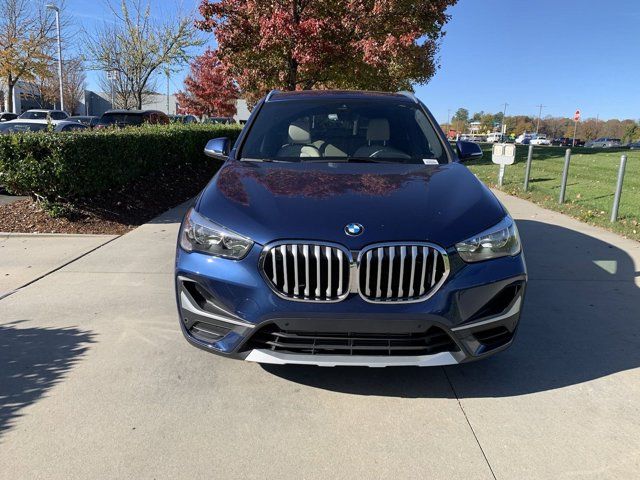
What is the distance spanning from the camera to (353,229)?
275cm

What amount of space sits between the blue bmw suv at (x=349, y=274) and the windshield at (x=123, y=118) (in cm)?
1216

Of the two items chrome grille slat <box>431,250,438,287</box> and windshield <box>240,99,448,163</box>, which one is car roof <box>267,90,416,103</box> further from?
chrome grille slat <box>431,250,438,287</box>

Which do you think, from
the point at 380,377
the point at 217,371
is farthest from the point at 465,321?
the point at 217,371

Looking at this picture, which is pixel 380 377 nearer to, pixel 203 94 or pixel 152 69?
pixel 152 69

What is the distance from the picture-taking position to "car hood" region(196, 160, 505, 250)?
2760 mm

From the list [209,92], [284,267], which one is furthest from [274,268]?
[209,92]

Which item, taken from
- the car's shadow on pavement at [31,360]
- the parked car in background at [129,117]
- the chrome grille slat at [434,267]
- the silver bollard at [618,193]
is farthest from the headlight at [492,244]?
the parked car in background at [129,117]

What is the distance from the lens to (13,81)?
31.0m

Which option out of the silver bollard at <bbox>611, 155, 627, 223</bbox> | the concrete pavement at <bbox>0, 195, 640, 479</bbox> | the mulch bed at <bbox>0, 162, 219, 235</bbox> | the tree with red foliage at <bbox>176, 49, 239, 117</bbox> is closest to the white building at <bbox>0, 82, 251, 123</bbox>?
the tree with red foliage at <bbox>176, 49, 239, 117</bbox>

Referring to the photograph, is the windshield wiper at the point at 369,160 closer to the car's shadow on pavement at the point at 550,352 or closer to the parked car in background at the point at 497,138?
the car's shadow on pavement at the point at 550,352

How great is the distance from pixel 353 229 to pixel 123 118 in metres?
13.2

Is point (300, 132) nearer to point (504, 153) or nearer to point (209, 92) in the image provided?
point (504, 153)

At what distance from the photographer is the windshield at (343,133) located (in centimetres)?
408

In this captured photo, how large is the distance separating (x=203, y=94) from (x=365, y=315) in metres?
39.5
